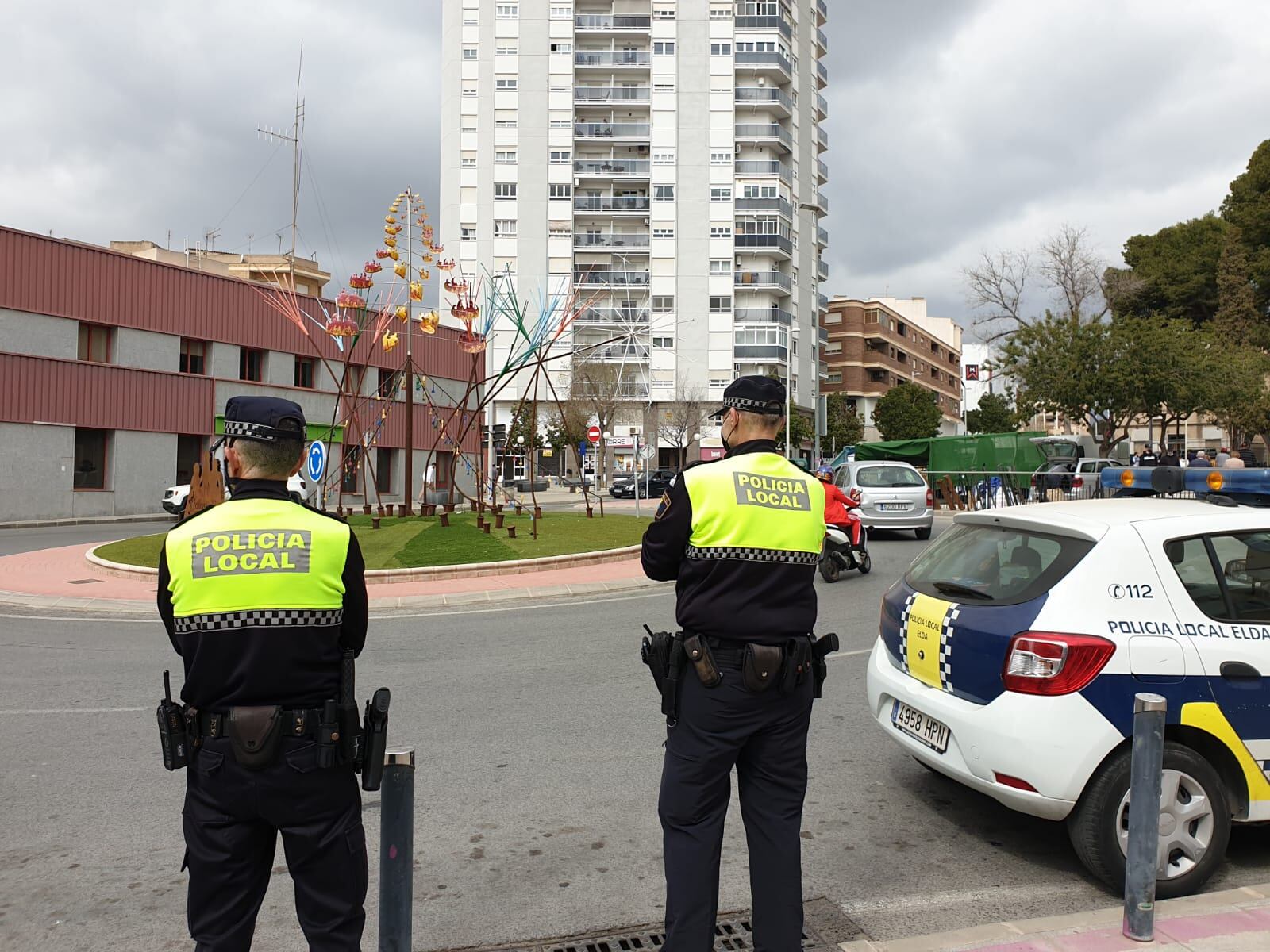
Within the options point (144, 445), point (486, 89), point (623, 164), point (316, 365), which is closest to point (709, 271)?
point (623, 164)

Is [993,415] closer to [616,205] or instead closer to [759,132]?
[759,132]

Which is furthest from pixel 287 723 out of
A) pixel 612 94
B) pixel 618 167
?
pixel 612 94

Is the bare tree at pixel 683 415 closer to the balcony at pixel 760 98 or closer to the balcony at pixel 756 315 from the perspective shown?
the balcony at pixel 756 315

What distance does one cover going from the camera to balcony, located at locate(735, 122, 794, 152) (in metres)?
65.9

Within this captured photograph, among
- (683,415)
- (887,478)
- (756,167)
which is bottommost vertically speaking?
(887,478)

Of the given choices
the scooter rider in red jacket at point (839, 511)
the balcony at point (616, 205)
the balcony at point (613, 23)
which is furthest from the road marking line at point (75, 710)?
the balcony at point (613, 23)

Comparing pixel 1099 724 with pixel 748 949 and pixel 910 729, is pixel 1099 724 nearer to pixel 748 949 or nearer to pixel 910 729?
pixel 910 729

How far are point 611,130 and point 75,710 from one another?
214ft

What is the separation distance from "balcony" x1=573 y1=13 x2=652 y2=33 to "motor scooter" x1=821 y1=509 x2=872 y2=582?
60899 mm

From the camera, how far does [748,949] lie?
341 cm

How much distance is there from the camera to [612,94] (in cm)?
6625

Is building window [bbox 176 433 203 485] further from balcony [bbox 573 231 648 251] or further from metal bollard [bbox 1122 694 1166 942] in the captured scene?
balcony [bbox 573 231 648 251]

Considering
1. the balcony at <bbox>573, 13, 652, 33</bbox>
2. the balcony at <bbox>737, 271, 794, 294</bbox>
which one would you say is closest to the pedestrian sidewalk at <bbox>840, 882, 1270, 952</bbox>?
the balcony at <bbox>737, 271, 794, 294</bbox>

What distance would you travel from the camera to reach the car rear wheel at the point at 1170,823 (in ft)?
12.1
